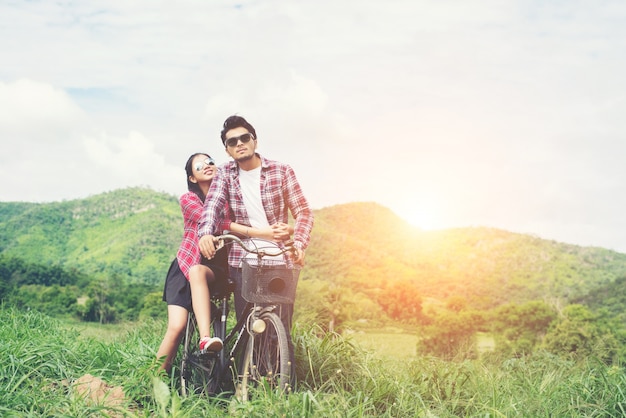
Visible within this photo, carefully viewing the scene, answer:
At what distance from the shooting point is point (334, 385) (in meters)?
4.44

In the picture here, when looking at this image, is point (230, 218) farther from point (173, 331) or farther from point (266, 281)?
point (173, 331)

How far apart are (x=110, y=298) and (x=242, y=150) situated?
2939cm

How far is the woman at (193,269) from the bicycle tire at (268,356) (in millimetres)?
333

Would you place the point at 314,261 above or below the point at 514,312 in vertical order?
above

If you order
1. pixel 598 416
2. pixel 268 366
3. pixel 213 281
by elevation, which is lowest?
pixel 598 416

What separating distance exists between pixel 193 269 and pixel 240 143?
2.85 feet

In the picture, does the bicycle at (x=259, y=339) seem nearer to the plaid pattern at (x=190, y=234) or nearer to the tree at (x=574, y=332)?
the plaid pattern at (x=190, y=234)

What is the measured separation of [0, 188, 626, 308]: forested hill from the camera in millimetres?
45375

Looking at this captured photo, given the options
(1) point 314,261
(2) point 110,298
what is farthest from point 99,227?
(2) point 110,298

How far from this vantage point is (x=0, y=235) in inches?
2235

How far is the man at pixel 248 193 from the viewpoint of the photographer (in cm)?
420

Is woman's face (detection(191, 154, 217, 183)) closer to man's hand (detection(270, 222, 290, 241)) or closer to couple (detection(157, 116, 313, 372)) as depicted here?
couple (detection(157, 116, 313, 372))

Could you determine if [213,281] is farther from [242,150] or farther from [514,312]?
[514,312]

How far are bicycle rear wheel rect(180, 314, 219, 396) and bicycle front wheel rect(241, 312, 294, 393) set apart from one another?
0.33 m
